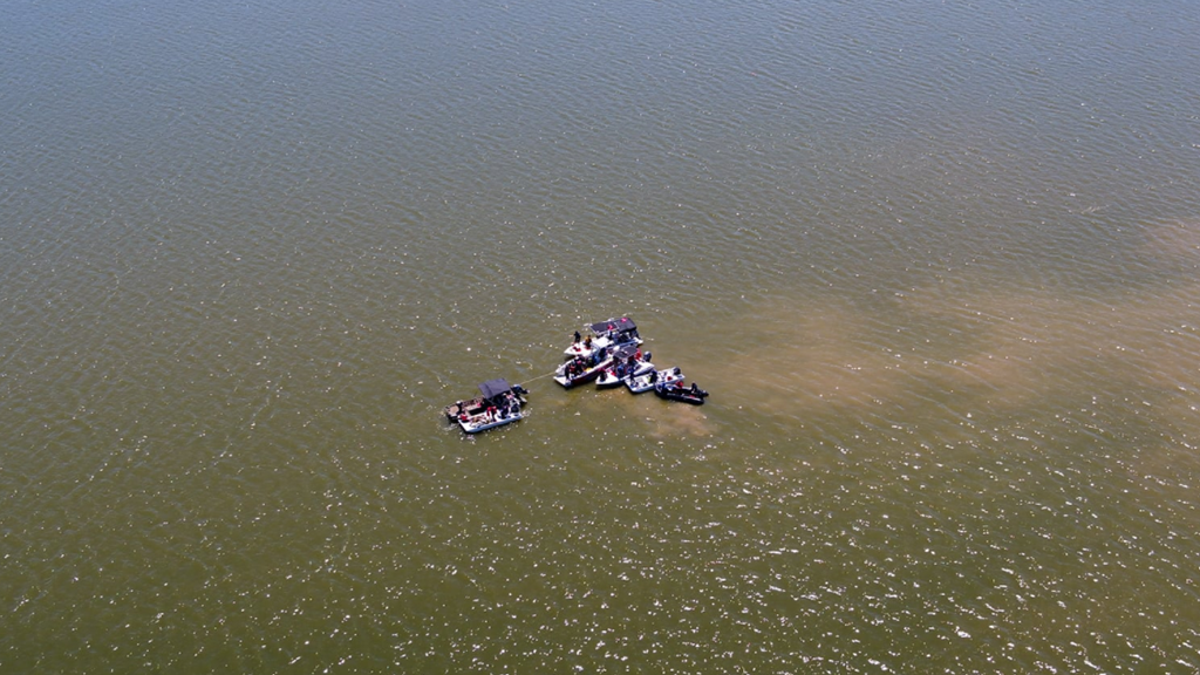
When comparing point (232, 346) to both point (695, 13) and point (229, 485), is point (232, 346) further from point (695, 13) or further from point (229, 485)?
point (695, 13)

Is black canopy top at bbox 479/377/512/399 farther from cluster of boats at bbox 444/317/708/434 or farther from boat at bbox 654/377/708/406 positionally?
boat at bbox 654/377/708/406

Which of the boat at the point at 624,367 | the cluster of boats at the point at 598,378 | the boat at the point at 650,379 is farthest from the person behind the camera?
the boat at the point at 624,367

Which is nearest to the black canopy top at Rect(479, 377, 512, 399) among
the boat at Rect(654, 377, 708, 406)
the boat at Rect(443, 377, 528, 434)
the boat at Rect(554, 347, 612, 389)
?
the boat at Rect(443, 377, 528, 434)

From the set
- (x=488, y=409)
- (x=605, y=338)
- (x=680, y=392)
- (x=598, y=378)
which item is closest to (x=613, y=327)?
(x=605, y=338)

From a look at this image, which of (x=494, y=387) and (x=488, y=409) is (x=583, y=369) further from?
(x=488, y=409)

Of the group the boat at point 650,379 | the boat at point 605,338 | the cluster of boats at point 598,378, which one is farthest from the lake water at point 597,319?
the boat at point 605,338

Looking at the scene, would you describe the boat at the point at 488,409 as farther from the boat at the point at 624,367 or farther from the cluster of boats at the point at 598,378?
the boat at the point at 624,367
